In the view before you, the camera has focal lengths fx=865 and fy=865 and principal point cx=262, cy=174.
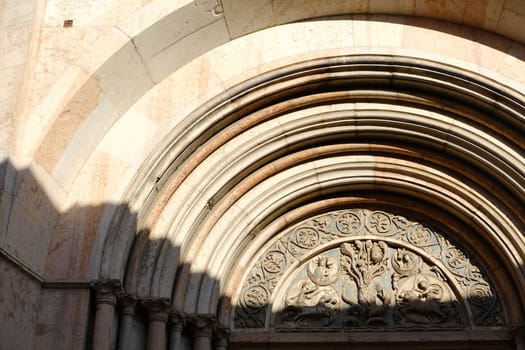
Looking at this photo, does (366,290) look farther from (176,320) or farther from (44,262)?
(44,262)

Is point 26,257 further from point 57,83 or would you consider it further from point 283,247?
point 283,247

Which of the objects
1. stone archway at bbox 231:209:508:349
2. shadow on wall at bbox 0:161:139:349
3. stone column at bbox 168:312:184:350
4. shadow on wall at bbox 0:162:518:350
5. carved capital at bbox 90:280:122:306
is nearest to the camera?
shadow on wall at bbox 0:161:139:349

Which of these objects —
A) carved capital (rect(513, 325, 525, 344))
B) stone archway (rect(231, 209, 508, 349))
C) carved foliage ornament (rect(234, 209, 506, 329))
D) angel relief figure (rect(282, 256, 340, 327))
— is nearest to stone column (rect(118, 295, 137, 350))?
stone archway (rect(231, 209, 508, 349))

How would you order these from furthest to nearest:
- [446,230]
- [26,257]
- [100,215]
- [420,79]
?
[446,230] < [420,79] < [100,215] < [26,257]

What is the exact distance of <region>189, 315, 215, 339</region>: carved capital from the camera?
864 cm

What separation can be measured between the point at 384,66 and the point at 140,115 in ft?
8.29

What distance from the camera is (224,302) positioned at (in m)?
9.27

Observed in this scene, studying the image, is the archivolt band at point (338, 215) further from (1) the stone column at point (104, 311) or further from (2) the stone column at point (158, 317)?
(1) the stone column at point (104, 311)

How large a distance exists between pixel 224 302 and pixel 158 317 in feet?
3.89

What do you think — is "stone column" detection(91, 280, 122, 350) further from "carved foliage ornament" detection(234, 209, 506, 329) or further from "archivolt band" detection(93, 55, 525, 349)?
"carved foliage ornament" detection(234, 209, 506, 329)

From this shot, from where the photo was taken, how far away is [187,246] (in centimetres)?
890

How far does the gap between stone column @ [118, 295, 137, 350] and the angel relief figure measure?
6.30 ft

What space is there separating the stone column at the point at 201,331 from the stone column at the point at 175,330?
0.20 m

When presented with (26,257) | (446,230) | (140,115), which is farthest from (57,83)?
(446,230)
